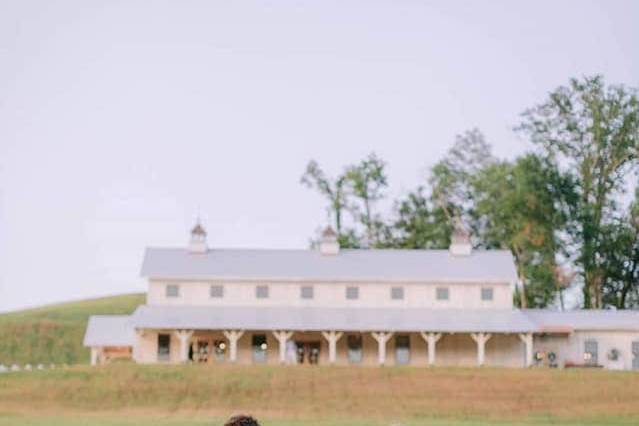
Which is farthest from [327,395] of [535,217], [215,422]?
[535,217]

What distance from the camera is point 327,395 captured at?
5394 cm

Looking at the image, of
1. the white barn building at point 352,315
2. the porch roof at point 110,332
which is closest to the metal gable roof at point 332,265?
the white barn building at point 352,315

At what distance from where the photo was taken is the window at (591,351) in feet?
231

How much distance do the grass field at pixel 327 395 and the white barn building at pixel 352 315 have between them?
892 cm

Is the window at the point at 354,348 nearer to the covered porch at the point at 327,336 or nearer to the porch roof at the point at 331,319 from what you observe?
the covered porch at the point at 327,336

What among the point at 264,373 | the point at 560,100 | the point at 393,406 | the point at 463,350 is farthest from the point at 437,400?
the point at 560,100

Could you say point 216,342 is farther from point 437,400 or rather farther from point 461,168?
point 461,168

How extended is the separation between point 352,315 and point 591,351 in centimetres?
1312

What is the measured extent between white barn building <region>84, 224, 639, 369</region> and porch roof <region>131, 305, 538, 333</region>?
0.08m

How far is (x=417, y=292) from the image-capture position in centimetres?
7069

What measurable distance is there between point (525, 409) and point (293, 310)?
21.0 meters

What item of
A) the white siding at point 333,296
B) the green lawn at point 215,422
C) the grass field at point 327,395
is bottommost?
the green lawn at point 215,422

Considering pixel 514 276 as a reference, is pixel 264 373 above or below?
below

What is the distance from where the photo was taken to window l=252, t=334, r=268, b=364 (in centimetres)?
6962
